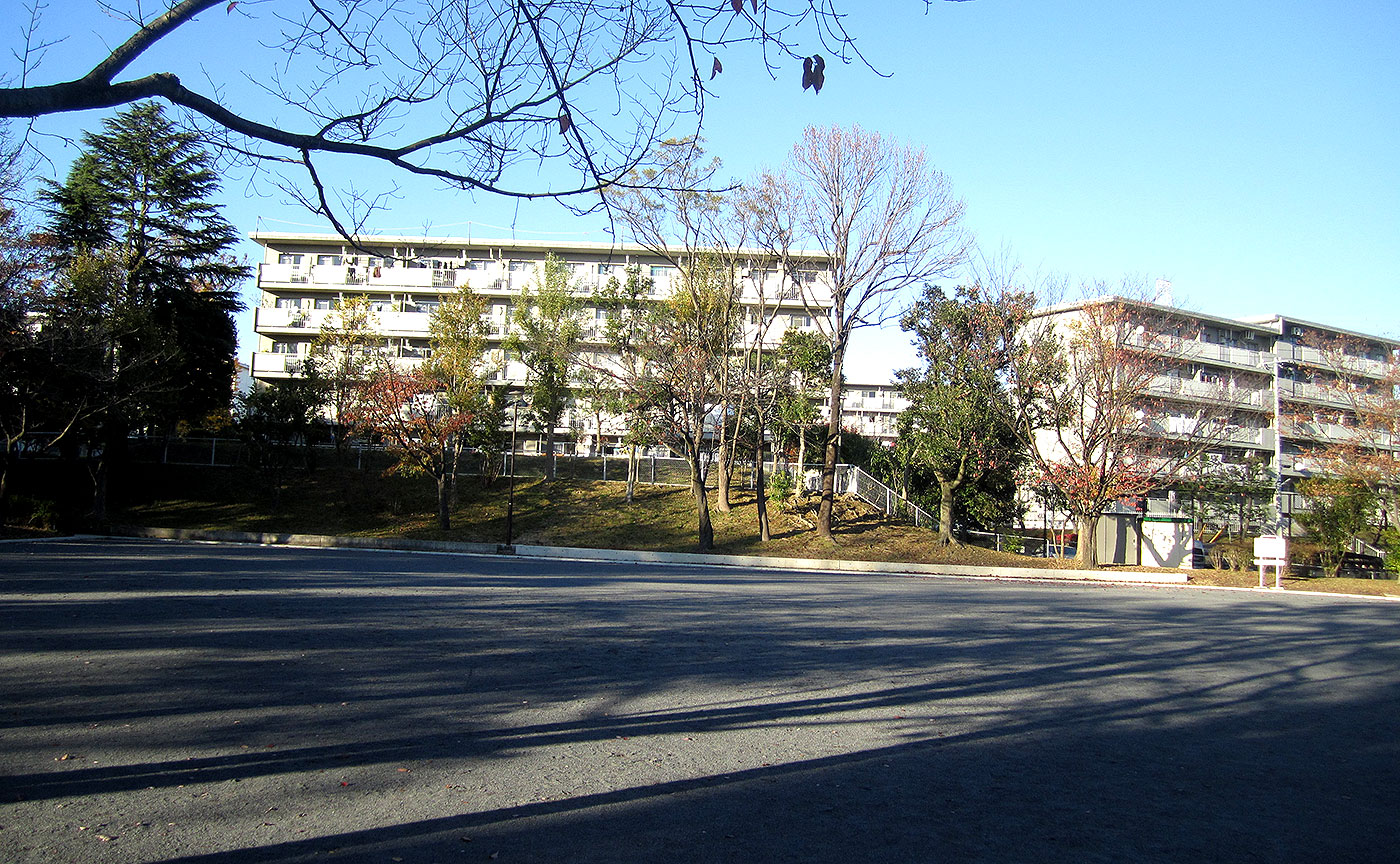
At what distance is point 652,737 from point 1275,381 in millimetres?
55212

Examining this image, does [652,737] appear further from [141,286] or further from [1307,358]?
[1307,358]

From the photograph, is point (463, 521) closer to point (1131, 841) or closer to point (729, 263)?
point (729, 263)

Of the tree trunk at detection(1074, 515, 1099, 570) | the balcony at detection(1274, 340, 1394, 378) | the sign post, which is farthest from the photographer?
the balcony at detection(1274, 340, 1394, 378)

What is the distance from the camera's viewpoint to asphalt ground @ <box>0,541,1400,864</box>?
4.12 m

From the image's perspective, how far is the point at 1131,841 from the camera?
14.2ft

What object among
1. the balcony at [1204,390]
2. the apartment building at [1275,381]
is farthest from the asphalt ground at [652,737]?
the apartment building at [1275,381]

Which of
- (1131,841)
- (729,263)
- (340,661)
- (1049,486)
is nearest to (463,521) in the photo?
(729,263)

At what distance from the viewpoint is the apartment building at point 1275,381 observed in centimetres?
3253

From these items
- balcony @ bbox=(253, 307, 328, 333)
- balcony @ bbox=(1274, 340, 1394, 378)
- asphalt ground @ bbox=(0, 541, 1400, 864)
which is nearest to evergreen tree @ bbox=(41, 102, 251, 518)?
balcony @ bbox=(253, 307, 328, 333)

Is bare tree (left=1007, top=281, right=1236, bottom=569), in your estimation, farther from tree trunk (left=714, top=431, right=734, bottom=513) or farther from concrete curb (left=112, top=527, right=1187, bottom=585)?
tree trunk (left=714, top=431, right=734, bottom=513)

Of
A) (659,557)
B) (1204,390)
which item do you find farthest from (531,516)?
(1204,390)

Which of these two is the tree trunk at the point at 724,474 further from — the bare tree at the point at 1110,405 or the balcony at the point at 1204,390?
the balcony at the point at 1204,390

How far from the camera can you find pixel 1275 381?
49.5 meters

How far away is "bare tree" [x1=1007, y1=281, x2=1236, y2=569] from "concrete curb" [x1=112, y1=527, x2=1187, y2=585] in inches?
99.5
